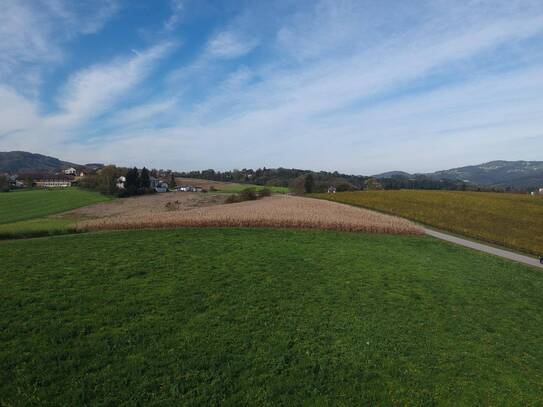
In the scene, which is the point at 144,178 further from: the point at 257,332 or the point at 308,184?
the point at 257,332

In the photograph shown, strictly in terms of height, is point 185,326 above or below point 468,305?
above

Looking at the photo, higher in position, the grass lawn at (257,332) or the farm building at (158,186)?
the farm building at (158,186)

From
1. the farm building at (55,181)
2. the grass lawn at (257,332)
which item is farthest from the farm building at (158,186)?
the grass lawn at (257,332)

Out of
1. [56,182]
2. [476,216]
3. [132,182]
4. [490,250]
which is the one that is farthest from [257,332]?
[56,182]

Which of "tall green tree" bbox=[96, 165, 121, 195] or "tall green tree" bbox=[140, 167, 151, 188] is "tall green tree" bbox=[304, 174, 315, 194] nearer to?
"tall green tree" bbox=[140, 167, 151, 188]

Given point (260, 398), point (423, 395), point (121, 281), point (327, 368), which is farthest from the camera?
point (121, 281)

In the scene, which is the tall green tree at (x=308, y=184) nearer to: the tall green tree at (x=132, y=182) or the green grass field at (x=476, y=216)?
the green grass field at (x=476, y=216)

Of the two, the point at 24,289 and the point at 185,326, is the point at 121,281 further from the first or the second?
the point at 185,326

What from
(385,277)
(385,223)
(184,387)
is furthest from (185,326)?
(385,223)
